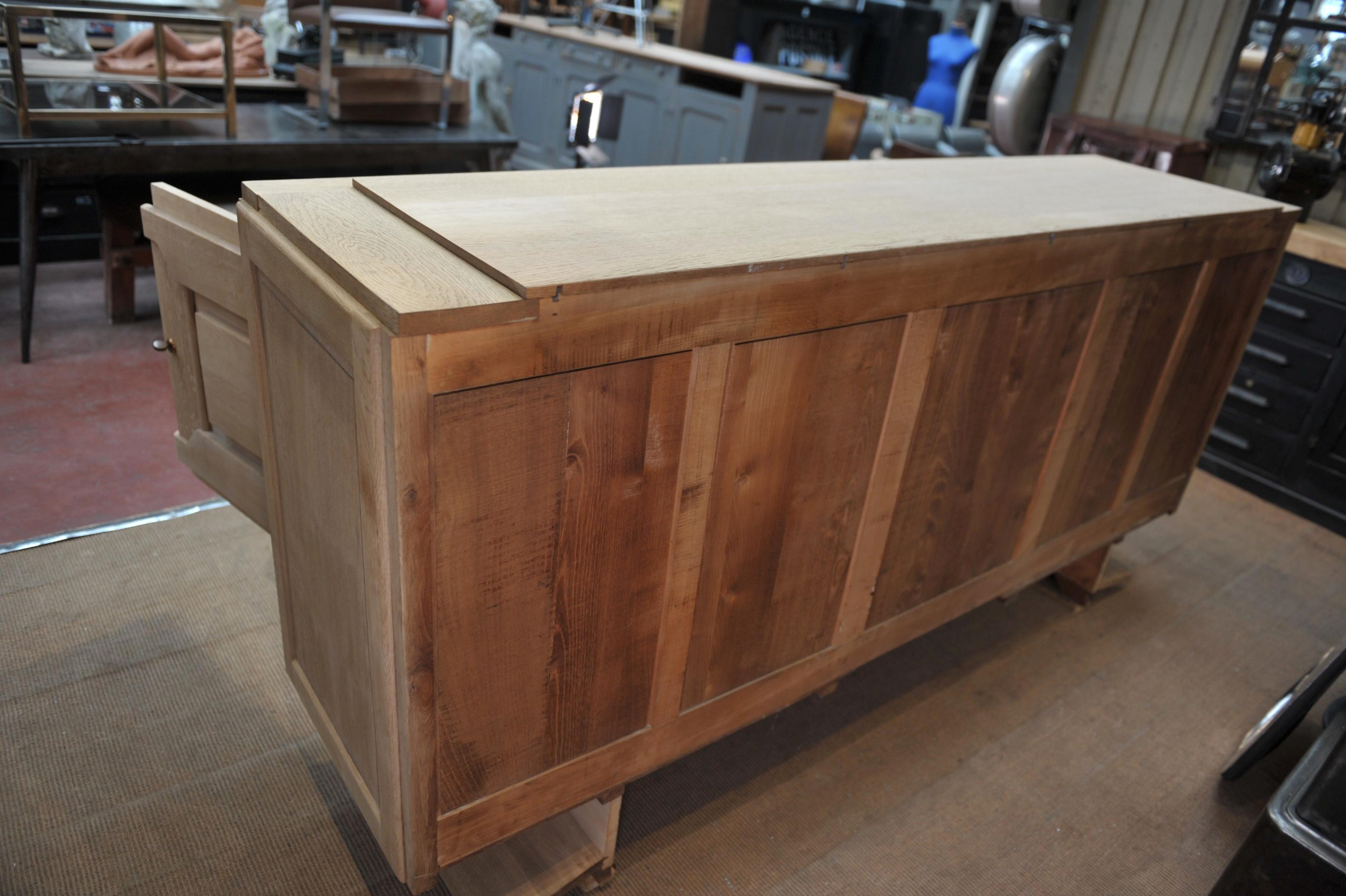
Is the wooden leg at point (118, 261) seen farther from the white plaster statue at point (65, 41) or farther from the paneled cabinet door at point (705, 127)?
the paneled cabinet door at point (705, 127)

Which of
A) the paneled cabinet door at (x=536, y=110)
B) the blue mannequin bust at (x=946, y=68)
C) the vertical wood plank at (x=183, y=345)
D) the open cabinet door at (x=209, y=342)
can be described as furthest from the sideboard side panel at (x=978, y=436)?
the blue mannequin bust at (x=946, y=68)

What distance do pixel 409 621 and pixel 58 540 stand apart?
63.2 inches

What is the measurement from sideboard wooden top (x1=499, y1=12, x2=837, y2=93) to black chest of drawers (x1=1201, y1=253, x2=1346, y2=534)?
2825mm

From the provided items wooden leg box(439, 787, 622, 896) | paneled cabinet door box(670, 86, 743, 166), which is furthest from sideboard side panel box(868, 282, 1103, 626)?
paneled cabinet door box(670, 86, 743, 166)

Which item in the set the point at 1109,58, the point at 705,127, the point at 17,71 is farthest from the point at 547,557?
the point at 705,127

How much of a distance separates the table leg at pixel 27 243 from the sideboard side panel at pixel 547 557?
2.54 m

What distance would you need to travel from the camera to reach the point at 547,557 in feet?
3.97

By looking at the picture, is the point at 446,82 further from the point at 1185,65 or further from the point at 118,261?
the point at 1185,65

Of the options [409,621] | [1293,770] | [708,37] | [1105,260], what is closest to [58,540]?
[409,621]

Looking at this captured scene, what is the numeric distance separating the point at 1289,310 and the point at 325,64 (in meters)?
3.62

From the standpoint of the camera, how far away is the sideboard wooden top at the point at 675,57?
5254mm

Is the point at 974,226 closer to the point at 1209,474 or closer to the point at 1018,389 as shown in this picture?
the point at 1018,389

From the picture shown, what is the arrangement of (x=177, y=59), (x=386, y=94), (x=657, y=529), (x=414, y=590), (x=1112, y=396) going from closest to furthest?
(x=414, y=590)
(x=657, y=529)
(x=1112, y=396)
(x=386, y=94)
(x=177, y=59)

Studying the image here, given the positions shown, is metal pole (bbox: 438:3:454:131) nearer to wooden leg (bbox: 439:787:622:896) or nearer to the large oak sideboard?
the large oak sideboard
